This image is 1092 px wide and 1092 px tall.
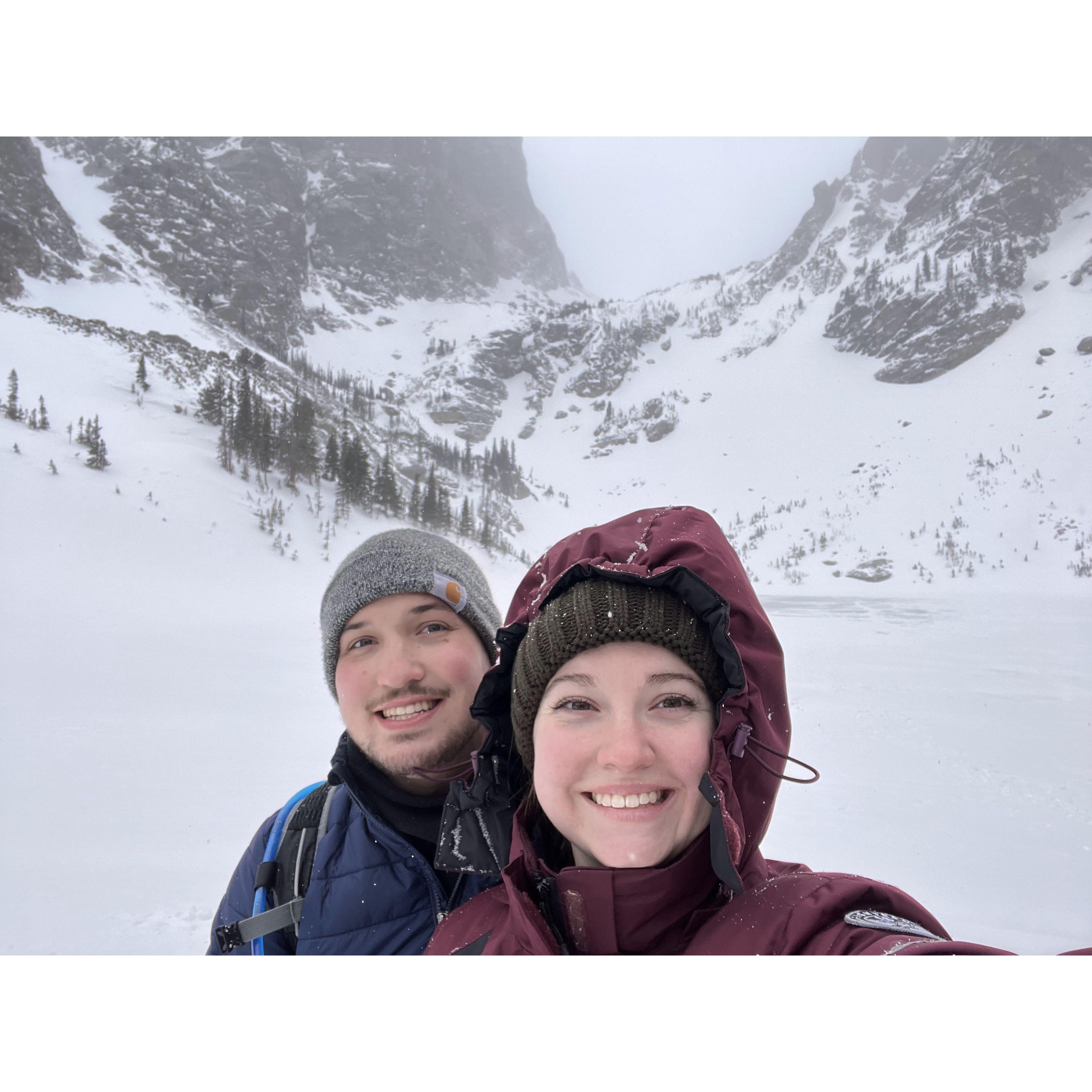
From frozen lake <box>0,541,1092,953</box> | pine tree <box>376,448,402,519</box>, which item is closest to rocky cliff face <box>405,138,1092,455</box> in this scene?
pine tree <box>376,448,402,519</box>

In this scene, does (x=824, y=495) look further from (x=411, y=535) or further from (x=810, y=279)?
(x=810, y=279)

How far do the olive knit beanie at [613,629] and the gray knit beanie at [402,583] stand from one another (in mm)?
649

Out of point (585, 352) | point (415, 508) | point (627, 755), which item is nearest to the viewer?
point (627, 755)

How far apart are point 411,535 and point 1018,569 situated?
19737mm

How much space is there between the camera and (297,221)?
232 feet

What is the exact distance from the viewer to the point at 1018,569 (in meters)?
16.0

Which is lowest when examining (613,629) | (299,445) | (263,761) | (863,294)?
(263,761)

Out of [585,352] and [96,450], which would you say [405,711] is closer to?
[96,450]

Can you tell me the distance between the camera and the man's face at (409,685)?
5.39 feet

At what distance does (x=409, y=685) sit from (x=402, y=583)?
1.09 feet

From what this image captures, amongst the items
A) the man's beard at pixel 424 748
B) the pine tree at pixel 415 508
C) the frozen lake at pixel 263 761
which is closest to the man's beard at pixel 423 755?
the man's beard at pixel 424 748

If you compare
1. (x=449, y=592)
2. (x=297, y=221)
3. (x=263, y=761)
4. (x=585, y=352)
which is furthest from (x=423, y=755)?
(x=297, y=221)

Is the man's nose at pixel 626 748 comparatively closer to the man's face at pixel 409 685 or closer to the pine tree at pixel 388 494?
the man's face at pixel 409 685
